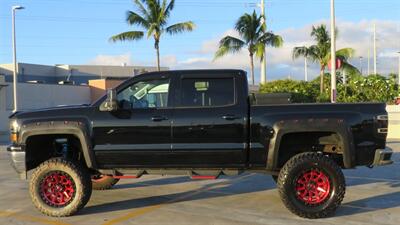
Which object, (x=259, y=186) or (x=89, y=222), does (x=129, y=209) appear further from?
(x=259, y=186)

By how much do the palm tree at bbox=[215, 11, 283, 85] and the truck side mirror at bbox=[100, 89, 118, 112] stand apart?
98.1ft

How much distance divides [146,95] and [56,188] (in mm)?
1958

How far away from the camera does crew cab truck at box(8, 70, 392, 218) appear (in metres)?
7.70

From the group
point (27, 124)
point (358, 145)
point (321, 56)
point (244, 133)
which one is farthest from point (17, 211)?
point (321, 56)

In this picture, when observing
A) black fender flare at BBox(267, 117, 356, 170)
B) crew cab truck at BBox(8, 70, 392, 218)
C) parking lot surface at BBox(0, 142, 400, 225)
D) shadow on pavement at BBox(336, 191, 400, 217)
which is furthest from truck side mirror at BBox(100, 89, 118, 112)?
shadow on pavement at BBox(336, 191, 400, 217)

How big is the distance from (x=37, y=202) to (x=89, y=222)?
1049 millimetres

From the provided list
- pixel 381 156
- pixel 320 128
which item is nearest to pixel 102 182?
pixel 320 128

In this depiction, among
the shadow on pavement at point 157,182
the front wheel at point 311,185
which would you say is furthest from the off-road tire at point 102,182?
the front wheel at point 311,185

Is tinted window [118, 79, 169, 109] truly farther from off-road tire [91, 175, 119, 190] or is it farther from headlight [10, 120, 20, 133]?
off-road tire [91, 175, 119, 190]

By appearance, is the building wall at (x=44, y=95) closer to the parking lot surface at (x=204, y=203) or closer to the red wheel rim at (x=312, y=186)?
the parking lot surface at (x=204, y=203)

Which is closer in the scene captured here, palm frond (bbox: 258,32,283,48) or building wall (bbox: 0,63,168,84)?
palm frond (bbox: 258,32,283,48)

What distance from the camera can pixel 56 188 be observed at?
813cm

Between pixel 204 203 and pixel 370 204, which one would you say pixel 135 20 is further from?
pixel 370 204

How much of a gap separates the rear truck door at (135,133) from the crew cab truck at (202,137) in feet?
0.05
